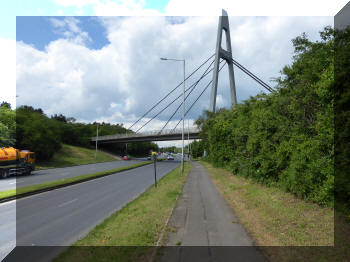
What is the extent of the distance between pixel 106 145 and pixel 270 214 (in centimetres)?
8954

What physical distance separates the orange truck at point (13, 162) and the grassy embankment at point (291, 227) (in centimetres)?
2411

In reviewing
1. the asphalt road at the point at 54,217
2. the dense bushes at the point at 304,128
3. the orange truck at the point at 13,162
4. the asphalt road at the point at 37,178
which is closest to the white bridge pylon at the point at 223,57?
the asphalt road at the point at 37,178

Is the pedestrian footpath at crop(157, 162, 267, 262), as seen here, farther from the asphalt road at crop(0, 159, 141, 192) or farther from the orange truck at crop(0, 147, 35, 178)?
the orange truck at crop(0, 147, 35, 178)

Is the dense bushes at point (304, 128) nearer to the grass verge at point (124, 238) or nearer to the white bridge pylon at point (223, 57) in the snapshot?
the grass verge at point (124, 238)

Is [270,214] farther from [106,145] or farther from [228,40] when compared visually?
[106,145]

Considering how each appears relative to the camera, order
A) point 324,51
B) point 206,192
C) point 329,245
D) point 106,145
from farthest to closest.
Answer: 1. point 106,145
2. point 206,192
3. point 324,51
4. point 329,245

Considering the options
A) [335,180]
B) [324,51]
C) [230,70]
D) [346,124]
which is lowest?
[335,180]

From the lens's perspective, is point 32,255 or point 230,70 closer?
point 32,255

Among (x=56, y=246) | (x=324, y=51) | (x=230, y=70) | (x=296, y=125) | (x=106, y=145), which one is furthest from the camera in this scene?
(x=106, y=145)

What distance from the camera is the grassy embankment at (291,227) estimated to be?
5.11m

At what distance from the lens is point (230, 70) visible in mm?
39406

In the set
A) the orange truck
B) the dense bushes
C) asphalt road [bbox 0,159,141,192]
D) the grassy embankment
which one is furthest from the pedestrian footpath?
the orange truck

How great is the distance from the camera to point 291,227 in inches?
263

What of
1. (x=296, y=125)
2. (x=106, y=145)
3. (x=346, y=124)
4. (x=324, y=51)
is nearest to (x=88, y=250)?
(x=346, y=124)
